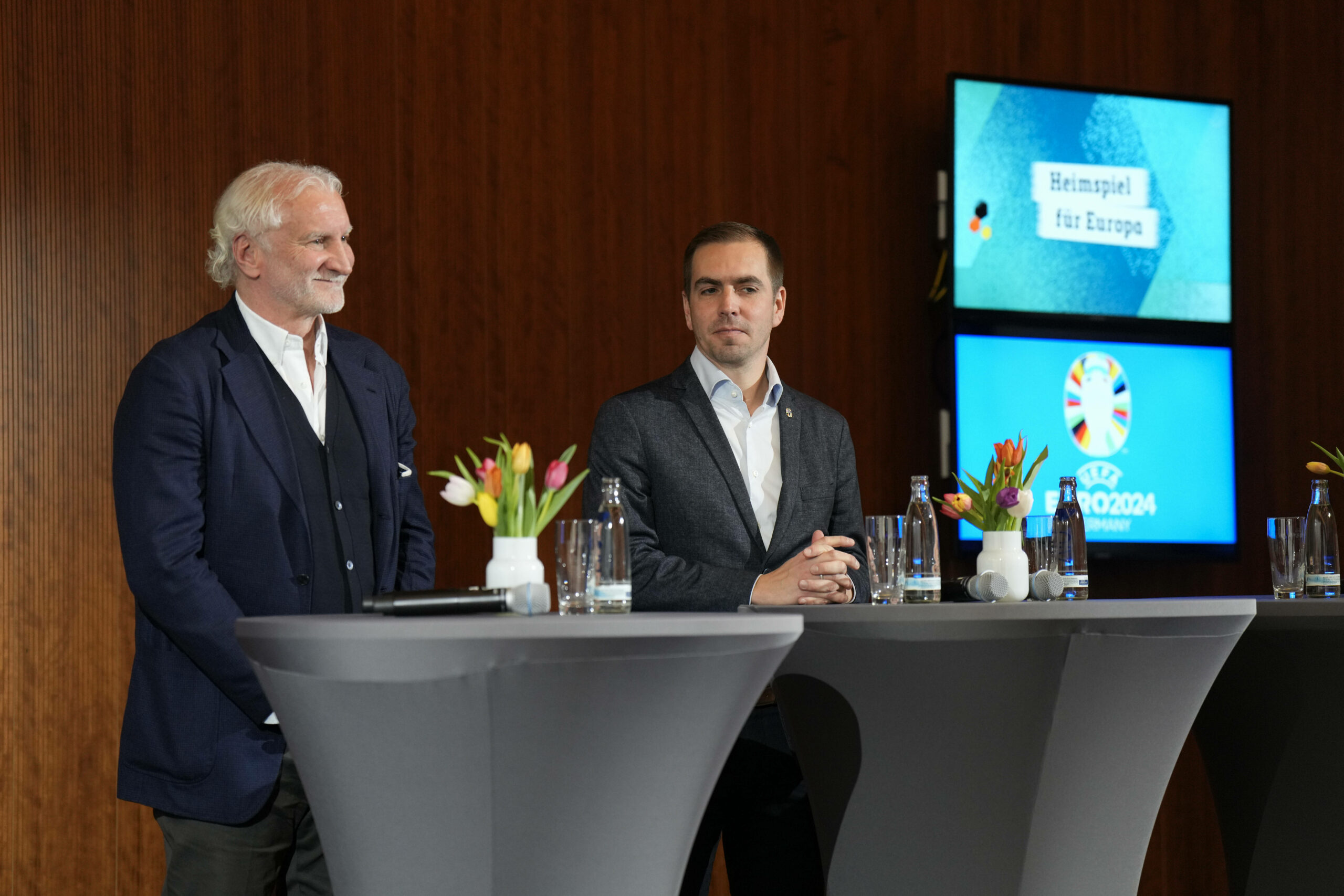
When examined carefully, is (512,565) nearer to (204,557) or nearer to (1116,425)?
(204,557)

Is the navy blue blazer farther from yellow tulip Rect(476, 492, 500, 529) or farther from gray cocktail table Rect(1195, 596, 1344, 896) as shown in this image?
gray cocktail table Rect(1195, 596, 1344, 896)

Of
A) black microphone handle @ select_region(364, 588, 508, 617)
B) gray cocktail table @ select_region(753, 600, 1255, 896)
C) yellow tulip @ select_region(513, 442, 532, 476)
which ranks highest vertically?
yellow tulip @ select_region(513, 442, 532, 476)

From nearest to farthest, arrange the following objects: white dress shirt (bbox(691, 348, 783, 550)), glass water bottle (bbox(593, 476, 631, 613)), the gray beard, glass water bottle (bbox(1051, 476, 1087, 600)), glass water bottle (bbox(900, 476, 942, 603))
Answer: glass water bottle (bbox(593, 476, 631, 613)), glass water bottle (bbox(900, 476, 942, 603)), glass water bottle (bbox(1051, 476, 1087, 600)), the gray beard, white dress shirt (bbox(691, 348, 783, 550))

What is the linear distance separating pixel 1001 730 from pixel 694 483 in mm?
817

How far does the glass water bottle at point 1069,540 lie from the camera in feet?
7.73

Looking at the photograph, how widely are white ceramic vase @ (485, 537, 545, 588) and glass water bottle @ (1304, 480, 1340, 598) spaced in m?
1.58

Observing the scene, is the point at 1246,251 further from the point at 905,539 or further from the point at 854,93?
the point at 905,539

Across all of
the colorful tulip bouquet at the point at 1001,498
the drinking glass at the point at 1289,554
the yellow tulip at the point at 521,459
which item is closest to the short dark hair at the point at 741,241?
the colorful tulip bouquet at the point at 1001,498

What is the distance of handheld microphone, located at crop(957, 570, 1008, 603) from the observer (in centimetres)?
221

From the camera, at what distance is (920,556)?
2277 mm

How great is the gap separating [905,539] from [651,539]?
54 centimetres

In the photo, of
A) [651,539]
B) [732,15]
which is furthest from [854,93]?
[651,539]

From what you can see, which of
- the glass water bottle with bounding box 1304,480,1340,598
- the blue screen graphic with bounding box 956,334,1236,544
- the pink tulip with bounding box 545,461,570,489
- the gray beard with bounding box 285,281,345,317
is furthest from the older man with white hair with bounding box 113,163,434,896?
the blue screen graphic with bounding box 956,334,1236,544

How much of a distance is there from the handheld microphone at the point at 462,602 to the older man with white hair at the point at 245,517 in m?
0.48
